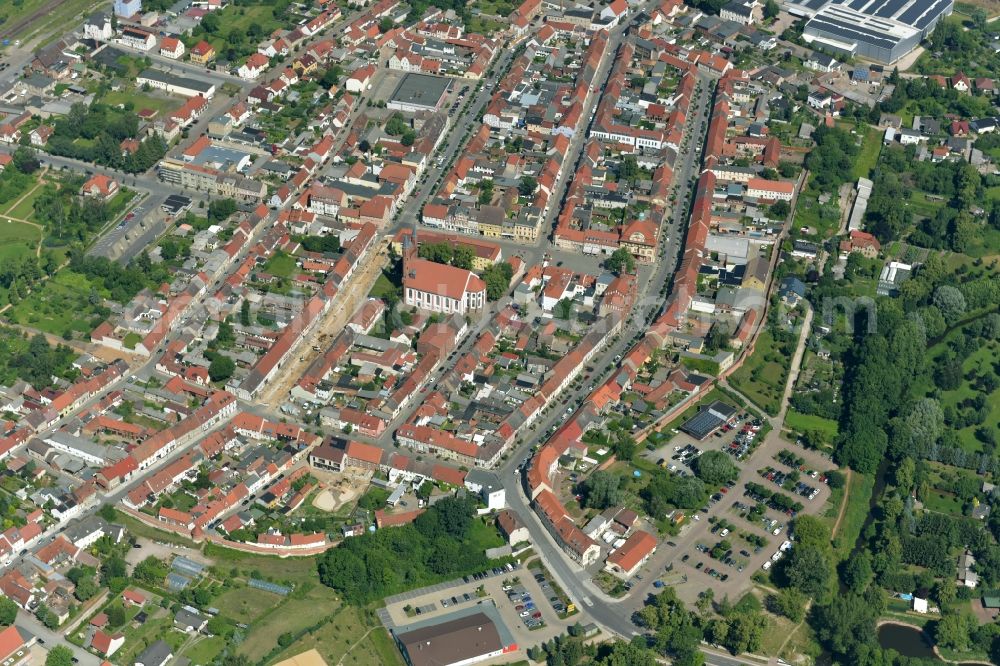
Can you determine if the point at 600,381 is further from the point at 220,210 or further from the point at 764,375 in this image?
the point at 220,210

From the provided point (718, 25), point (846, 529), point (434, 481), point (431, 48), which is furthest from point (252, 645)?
point (718, 25)

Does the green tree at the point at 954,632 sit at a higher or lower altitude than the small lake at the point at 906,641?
higher

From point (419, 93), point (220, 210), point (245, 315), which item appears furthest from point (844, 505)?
point (419, 93)

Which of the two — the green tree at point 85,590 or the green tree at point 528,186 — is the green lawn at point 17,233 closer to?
the green tree at point 528,186

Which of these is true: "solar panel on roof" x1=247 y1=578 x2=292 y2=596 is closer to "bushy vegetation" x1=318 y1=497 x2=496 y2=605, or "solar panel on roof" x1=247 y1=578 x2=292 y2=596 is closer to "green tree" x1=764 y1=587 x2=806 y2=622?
"bushy vegetation" x1=318 y1=497 x2=496 y2=605

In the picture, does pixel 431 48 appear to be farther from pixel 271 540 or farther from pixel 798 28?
pixel 271 540

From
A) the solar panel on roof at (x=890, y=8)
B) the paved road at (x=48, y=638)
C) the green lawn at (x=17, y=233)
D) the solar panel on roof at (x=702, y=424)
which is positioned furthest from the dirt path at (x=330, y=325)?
the solar panel on roof at (x=890, y=8)

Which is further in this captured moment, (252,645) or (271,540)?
(271,540)
